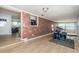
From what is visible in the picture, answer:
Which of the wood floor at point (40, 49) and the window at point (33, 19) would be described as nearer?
the wood floor at point (40, 49)

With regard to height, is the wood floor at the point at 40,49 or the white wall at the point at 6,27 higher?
the white wall at the point at 6,27

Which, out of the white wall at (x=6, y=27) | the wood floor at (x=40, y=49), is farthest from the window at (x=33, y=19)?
the white wall at (x=6, y=27)

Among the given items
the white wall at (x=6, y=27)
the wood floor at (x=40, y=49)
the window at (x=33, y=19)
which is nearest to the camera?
the wood floor at (x=40, y=49)

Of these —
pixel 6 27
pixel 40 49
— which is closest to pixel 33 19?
pixel 6 27

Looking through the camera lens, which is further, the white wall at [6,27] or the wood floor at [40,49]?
the white wall at [6,27]

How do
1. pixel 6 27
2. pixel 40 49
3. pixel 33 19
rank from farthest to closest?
pixel 6 27
pixel 33 19
pixel 40 49

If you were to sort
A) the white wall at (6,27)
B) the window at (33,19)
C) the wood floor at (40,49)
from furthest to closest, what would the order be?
the white wall at (6,27) → the window at (33,19) → the wood floor at (40,49)

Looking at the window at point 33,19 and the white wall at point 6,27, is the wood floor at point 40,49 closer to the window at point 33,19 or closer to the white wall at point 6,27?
the window at point 33,19

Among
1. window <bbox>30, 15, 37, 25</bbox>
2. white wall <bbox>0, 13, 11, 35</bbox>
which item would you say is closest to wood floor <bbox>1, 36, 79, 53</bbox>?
window <bbox>30, 15, 37, 25</bbox>

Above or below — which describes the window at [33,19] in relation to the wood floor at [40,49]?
above

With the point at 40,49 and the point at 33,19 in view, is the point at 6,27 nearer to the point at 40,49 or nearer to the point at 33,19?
the point at 33,19

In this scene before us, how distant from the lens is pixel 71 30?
18531 mm
